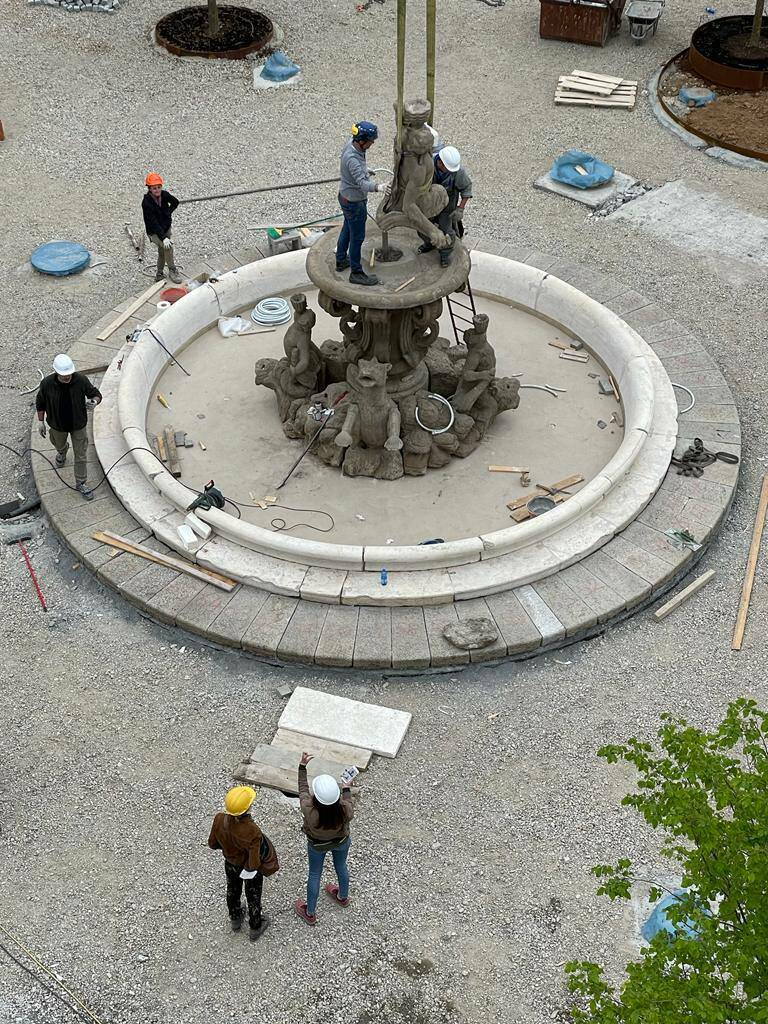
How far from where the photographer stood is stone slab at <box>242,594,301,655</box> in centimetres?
1244

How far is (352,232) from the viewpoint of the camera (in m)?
13.2

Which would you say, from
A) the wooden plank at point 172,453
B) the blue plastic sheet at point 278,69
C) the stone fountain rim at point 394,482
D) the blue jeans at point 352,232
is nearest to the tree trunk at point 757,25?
the blue plastic sheet at point 278,69

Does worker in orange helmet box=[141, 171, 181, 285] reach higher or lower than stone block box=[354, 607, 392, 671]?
higher

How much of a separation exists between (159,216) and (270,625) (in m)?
8.10

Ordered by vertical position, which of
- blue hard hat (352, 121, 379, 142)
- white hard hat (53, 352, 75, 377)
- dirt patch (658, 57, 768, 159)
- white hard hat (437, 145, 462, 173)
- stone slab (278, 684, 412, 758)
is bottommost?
stone slab (278, 684, 412, 758)

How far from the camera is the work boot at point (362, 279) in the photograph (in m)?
13.2

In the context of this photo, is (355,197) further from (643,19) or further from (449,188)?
(643,19)

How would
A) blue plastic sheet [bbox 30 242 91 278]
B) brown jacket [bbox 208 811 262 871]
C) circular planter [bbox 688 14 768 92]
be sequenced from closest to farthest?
1. brown jacket [bbox 208 811 262 871]
2. blue plastic sheet [bbox 30 242 91 278]
3. circular planter [bbox 688 14 768 92]

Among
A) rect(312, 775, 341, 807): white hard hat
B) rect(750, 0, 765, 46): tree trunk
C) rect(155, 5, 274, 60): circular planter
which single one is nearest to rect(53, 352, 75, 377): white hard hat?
rect(312, 775, 341, 807): white hard hat

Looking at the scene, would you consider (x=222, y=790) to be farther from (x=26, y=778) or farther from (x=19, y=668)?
(x=19, y=668)

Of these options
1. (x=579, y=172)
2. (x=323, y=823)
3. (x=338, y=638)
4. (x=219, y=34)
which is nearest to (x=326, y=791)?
(x=323, y=823)

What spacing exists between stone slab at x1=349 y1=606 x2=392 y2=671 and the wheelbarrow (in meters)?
18.1

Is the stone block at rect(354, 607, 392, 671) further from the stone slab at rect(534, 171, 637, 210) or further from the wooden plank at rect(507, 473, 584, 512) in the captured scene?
the stone slab at rect(534, 171, 637, 210)

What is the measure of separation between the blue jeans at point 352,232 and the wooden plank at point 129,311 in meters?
4.85
